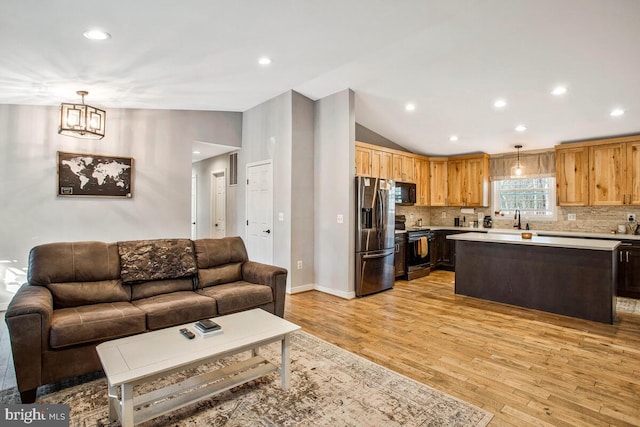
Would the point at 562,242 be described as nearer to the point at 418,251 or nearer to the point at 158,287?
the point at 418,251

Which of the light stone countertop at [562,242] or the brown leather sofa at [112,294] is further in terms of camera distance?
the light stone countertop at [562,242]

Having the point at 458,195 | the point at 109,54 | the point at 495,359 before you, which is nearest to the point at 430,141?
the point at 458,195

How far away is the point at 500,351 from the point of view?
299cm

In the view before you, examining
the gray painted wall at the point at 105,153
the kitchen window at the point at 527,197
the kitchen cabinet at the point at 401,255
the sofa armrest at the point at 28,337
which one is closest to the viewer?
the sofa armrest at the point at 28,337

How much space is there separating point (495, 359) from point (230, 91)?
174 inches

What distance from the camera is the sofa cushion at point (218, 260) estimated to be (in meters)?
3.59

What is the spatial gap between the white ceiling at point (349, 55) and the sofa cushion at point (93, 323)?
2.17 meters

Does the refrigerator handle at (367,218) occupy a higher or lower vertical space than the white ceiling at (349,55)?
lower

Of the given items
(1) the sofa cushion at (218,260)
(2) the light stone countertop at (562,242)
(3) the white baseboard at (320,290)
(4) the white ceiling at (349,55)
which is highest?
(4) the white ceiling at (349,55)

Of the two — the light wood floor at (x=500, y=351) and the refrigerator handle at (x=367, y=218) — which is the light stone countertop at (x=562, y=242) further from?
the refrigerator handle at (x=367, y=218)

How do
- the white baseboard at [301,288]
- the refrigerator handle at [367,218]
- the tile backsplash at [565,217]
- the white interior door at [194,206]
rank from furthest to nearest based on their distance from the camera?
the white interior door at [194,206] → the tile backsplash at [565,217] → the white baseboard at [301,288] → the refrigerator handle at [367,218]

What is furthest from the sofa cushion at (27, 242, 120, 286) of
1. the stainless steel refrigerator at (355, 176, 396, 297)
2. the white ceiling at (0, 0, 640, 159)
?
the stainless steel refrigerator at (355, 176, 396, 297)

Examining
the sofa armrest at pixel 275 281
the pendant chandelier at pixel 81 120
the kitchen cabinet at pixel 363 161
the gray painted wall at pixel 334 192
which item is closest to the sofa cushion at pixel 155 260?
the sofa armrest at pixel 275 281

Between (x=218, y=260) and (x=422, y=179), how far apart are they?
482cm
